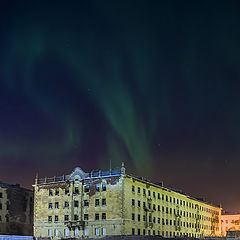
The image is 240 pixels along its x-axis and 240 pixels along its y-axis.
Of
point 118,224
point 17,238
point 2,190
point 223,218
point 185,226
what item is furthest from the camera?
point 223,218

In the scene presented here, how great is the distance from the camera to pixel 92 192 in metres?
79.1

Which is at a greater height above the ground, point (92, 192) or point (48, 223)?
point (92, 192)

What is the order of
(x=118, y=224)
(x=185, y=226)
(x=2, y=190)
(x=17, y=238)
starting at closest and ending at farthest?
(x=17, y=238), (x=118, y=224), (x=2, y=190), (x=185, y=226)

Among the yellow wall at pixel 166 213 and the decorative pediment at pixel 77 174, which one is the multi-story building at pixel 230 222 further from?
the decorative pediment at pixel 77 174

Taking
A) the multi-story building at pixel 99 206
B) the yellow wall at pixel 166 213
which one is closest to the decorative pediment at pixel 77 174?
the multi-story building at pixel 99 206

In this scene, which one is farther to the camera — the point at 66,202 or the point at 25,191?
the point at 25,191

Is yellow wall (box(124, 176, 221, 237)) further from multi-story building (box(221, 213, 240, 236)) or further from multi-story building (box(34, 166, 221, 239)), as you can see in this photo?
multi-story building (box(221, 213, 240, 236))

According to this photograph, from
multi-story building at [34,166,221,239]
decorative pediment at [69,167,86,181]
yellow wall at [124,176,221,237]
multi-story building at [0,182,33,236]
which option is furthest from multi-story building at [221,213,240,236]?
decorative pediment at [69,167,86,181]

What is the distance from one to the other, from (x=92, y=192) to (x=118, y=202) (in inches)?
249

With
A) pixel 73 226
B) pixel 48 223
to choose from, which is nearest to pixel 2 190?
pixel 48 223

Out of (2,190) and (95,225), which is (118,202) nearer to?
(95,225)

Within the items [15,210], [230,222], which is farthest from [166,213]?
[230,222]

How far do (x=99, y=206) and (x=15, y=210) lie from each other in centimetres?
2841

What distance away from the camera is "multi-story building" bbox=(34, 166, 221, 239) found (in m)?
76.1
